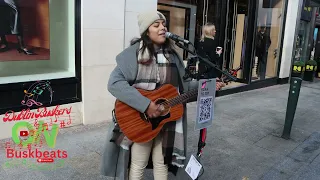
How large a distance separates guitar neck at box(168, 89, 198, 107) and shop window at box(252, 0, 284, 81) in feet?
23.3

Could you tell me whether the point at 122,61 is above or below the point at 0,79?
above

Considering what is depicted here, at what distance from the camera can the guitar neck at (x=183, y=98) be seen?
2.32 m

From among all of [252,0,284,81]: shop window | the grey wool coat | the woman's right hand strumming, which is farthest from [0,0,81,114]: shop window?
[252,0,284,81]: shop window

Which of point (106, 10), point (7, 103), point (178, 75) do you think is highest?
point (106, 10)

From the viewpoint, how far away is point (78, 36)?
457 cm

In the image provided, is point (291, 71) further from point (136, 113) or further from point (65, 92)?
point (136, 113)

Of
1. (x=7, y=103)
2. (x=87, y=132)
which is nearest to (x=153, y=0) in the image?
(x=87, y=132)

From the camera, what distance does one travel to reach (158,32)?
7.50 feet

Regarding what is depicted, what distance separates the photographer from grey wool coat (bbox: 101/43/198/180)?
218 cm

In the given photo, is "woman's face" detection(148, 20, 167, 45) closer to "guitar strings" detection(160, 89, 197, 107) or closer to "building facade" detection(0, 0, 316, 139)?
"guitar strings" detection(160, 89, 197, 107)

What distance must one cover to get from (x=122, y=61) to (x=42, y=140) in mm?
2490

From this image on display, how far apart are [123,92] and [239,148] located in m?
2.74

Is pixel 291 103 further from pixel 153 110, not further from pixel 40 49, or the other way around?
pixel 40 49

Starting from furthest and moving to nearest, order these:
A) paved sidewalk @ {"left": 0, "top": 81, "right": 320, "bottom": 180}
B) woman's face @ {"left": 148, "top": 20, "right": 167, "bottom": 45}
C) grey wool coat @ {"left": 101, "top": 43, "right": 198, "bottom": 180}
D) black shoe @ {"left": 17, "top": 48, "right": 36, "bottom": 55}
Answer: black shoe @ {"left": 17, "top": 48, "right": 36, "bottom": 55} → paved sidewalk @ {"left": 0, "top": 81, "right": 320, "bottom": 180} → woman's face @ {"left": 148, "top": 20, "right": 167, "bottom": 45} → grey wool coat @ {"left": 101, "top": 43, "right": 198, "bottom": 180}
